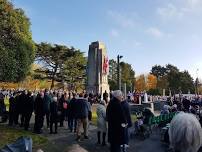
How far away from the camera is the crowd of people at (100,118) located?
164 inches

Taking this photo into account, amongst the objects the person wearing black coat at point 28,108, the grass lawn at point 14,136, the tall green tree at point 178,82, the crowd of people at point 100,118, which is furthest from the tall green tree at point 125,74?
the grass lawn at point 14,136

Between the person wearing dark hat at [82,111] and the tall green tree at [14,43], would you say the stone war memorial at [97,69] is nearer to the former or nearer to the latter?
the tall green tree at [14,43]

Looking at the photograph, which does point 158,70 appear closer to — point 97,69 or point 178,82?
point 178,82

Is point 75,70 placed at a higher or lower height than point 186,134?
higher

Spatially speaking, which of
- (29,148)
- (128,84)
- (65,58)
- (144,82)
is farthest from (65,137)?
(144,82)

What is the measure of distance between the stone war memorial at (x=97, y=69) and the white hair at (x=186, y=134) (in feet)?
140

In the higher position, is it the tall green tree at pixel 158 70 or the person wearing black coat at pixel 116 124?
the tall green tree at pixel 158 70

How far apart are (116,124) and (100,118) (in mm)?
4800

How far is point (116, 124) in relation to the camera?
11.7 m

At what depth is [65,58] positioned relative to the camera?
→ 6838 cm

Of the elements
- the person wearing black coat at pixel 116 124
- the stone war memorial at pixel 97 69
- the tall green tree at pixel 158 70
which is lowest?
the person wearing black coat at pixel 116 124

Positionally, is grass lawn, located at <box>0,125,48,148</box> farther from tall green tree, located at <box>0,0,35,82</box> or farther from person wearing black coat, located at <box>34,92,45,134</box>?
tall green tree, located at <box>0,0,35,82</box>

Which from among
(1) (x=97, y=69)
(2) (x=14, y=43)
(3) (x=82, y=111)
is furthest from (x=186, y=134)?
(1) (x=97, y=69)

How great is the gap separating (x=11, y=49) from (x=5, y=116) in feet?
77.1
